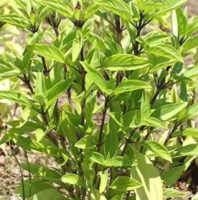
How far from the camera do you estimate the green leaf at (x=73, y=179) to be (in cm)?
221

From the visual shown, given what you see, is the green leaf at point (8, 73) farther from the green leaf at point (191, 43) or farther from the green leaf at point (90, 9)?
the green leaf at point (191, 43)

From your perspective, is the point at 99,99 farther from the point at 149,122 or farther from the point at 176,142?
the point at 149,122

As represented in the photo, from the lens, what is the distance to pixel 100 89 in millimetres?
2098

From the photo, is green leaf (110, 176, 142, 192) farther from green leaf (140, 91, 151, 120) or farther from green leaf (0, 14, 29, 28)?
green leaf (0, 14, 29, 28)

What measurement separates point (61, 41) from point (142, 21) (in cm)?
32

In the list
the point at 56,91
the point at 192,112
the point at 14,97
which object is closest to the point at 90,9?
the point at 56,91

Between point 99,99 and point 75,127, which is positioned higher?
point 75,127

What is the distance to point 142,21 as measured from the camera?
2.15 m

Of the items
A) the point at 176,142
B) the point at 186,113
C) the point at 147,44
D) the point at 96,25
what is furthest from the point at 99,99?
the point at 147,44

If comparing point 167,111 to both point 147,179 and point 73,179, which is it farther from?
point 73,179

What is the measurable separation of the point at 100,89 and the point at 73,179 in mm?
397

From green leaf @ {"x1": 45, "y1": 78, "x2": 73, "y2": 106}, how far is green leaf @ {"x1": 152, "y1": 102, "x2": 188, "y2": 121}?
373 millimetres

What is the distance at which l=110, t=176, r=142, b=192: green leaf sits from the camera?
2.22 meters

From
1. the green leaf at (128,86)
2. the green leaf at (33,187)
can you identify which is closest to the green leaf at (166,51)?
the green leaf at (128,86)
